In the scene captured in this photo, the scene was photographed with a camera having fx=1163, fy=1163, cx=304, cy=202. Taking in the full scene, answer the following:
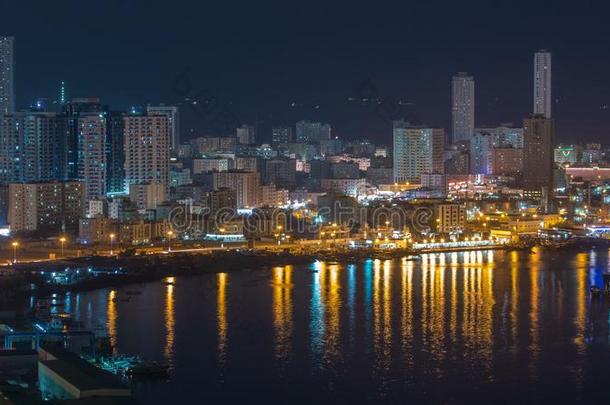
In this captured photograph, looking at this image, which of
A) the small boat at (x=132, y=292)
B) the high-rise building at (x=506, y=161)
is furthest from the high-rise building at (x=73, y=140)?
the high-rise building at (x=506, y=161)

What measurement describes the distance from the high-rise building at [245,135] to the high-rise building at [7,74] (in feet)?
25.0

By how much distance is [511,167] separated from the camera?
2170cm

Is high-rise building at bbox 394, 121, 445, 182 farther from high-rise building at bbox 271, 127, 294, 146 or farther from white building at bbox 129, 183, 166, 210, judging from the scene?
white building at bbox 129, 183, 166, 210

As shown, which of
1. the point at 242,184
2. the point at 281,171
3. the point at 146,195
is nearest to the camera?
the point at 146,195

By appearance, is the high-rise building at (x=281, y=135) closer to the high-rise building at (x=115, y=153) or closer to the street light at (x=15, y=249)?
the high-rise building at (x=115, y=153)

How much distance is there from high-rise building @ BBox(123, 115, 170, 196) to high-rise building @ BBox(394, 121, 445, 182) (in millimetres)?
6108

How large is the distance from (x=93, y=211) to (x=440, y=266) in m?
4.51

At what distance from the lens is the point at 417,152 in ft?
68.2

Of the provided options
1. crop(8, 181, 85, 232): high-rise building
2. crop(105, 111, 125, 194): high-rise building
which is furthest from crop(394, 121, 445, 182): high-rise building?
crop(8, 181, 85, 232): high-rise building

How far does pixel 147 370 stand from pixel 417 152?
1485 centimetres

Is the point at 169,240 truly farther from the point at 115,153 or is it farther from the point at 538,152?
the point at 538,152

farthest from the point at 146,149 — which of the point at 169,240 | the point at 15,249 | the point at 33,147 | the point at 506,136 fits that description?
the point at 506,136

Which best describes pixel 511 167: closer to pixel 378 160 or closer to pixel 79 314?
pixel 378 160

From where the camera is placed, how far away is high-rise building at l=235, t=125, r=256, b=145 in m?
25.1
